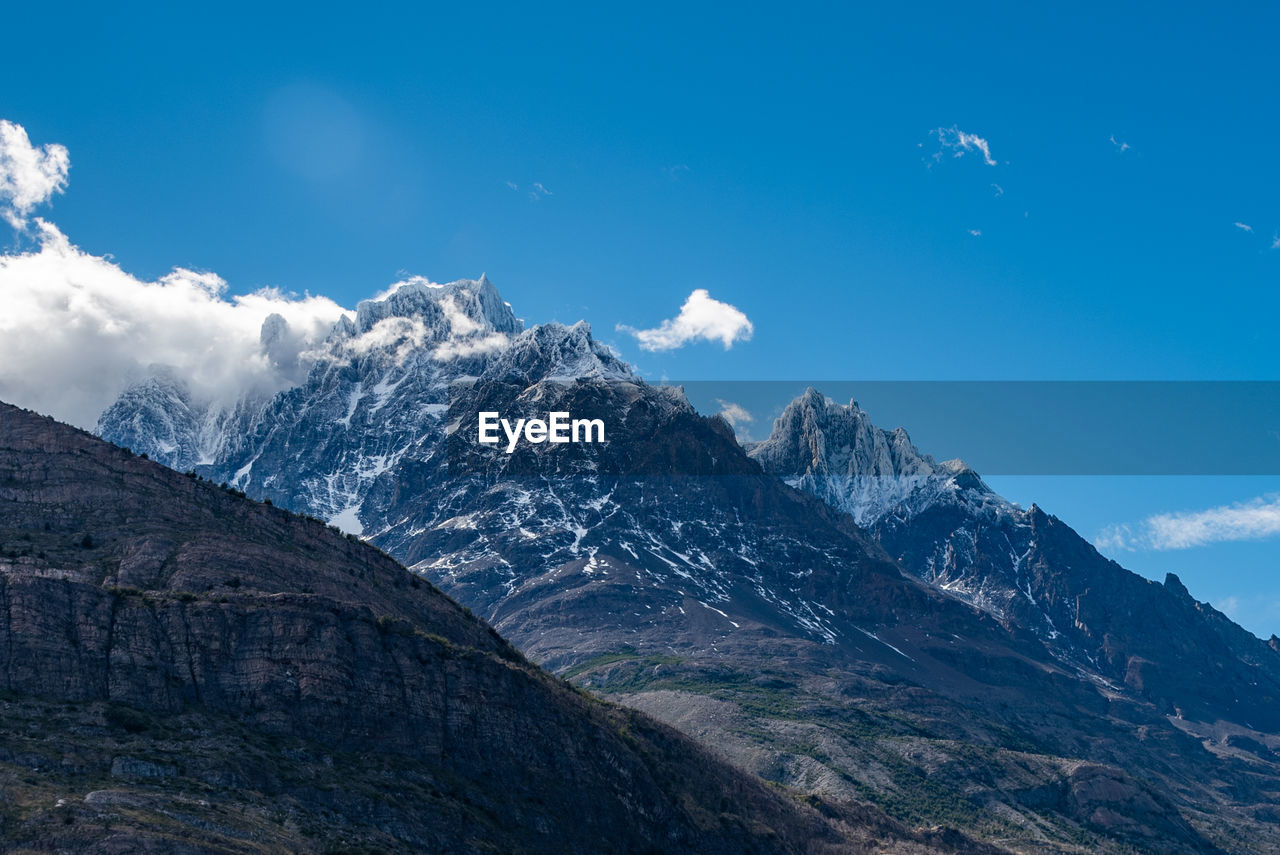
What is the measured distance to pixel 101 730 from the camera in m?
135

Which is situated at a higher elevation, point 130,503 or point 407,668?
point 130,503

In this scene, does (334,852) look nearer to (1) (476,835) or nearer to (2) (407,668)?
(1) (476,835)

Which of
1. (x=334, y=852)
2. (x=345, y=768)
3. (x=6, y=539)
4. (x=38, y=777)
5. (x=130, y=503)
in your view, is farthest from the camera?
(x=130, y=503)

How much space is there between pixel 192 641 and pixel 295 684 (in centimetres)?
1301

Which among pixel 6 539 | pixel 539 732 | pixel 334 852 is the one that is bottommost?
pixel 334 852

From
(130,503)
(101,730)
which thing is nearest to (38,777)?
(101,730)

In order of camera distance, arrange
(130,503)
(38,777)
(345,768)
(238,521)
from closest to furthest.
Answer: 1. (38,777)
2. (345,768)
3. (130,503)
4. (238,521)

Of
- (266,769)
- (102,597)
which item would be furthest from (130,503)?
(266,769)

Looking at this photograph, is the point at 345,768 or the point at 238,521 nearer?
the point at 345,768

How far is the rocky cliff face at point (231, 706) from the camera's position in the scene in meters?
124

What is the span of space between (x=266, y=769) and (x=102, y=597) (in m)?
31.4

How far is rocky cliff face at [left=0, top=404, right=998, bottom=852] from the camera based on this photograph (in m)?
124

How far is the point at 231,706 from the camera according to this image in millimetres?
153125

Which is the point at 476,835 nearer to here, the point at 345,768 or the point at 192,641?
the point at 345,768
